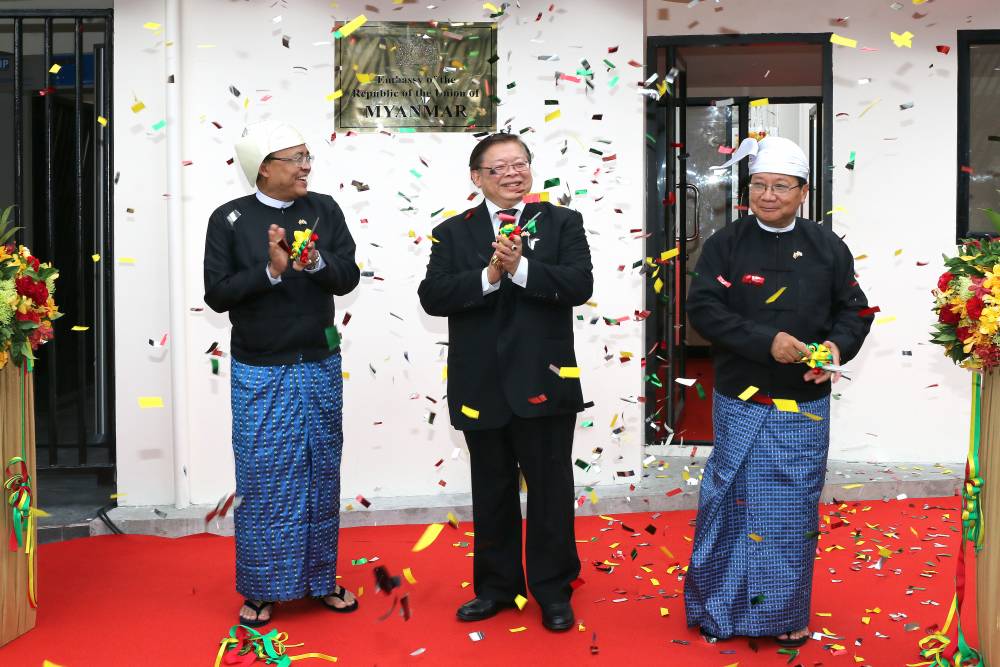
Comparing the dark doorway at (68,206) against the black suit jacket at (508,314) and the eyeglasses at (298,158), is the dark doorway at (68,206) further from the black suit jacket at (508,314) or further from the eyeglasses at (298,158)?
the black suit jacket at (508,314)

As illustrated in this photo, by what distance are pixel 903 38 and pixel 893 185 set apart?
2.54 feet

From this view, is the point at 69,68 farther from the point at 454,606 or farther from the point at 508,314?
the point at 454,606

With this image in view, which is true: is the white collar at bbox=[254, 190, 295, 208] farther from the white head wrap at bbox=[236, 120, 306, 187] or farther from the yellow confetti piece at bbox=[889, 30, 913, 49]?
the yellow confetti piece at bbox=[889, 30, 913, 49]

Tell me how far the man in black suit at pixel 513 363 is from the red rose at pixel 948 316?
3.69ft

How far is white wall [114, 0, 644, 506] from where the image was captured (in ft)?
16.8

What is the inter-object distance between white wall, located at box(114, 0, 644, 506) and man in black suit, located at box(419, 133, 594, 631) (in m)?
1.56

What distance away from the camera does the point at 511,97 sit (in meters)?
5.29

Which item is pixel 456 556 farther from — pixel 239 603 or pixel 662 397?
pixel 662 397

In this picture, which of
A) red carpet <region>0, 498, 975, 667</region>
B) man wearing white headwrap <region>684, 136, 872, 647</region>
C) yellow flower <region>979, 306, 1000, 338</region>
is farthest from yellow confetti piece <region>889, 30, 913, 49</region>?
yellow flower <region>979, 306, 1000, 338</region>

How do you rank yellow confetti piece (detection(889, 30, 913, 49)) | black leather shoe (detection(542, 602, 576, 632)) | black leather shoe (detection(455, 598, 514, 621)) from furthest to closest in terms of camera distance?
1. yellow confetti piece (detection(889, 30, 913, 49))
2. black leather shoe (detection(455, 598, 514, 621))
3. black leather shoe (detection(542, 602, 576, 632))

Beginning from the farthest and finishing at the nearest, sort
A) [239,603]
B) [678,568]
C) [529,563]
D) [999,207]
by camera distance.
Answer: [999,207]
[678,568]
[239,603]
[529,563]

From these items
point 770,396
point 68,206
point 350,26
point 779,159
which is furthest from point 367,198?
point 68,206

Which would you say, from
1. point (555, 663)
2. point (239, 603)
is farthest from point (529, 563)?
point (239, 603)

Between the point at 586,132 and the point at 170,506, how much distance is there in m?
2.73
